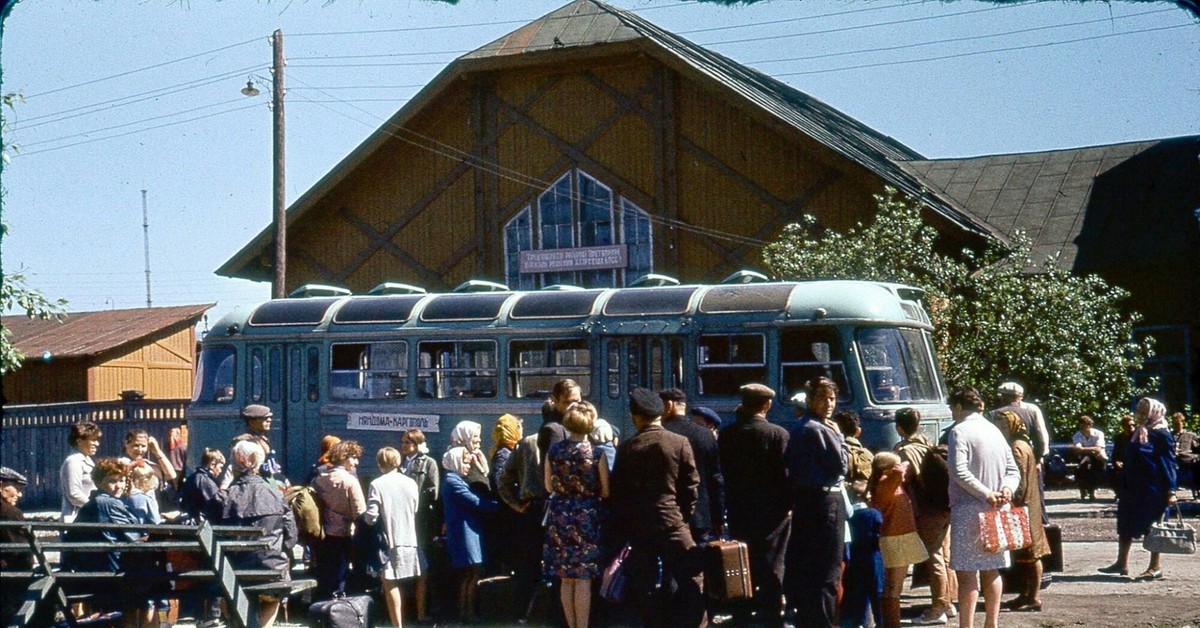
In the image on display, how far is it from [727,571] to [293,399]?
34.0ft

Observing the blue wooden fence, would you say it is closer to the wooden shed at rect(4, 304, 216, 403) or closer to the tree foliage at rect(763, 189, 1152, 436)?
the wooden shed at rect(4, 304, 216, 403)

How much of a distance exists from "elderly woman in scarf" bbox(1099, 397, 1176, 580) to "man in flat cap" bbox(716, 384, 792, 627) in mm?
5211

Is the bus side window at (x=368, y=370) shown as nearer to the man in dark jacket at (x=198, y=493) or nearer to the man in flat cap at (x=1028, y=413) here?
the man in dark jacket at (x=198, y=493)

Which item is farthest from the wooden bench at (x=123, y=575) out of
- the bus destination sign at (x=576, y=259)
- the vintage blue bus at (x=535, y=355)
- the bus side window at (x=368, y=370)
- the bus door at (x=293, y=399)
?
the bus destination sign at (x=576, y=259)

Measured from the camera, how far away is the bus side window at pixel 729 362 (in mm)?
16203

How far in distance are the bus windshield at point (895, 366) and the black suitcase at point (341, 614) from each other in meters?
7.38

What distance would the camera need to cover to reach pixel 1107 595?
41.4ft

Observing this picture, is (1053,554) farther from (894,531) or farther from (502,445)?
(502,445)

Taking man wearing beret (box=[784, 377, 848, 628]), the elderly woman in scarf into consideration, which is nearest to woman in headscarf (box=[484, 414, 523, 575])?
man wearing beret (box=[784, 377, 848, 628])

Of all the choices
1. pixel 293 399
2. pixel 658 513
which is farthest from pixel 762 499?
pixel 293 399

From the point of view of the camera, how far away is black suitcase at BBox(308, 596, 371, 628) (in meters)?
10.1

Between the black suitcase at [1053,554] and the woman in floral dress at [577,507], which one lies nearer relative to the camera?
the woman in floral dress at [577,507]

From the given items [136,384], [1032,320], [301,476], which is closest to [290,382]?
[301,476]

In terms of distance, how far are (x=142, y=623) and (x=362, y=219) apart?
2240 centimetres
